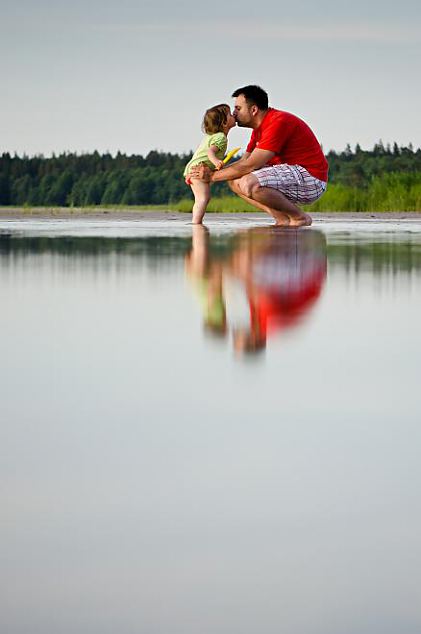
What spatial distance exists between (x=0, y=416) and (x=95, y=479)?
0.44m

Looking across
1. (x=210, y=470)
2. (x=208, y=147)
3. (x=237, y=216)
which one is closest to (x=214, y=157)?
(x=208, y=147)

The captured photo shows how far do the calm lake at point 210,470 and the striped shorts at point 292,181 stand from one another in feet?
17.5

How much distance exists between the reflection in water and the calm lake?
0.02m

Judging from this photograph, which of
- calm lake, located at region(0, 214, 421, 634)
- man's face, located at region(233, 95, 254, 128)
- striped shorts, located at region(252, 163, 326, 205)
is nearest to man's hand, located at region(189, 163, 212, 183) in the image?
man's face, located at region(233, 95, 254, 128)

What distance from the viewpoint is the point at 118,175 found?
25.2 metres

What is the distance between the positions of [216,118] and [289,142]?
0.66 meters

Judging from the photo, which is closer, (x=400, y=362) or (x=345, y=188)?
(x=400, y=362)

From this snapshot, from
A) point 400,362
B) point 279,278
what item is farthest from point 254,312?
point 279,278

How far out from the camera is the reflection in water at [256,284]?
10.1ft

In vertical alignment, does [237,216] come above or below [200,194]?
below

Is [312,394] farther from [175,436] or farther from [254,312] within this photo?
[254,312]

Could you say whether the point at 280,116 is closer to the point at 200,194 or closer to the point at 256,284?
the point at 200,194

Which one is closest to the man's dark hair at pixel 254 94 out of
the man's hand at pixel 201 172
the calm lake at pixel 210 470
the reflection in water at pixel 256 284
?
the man's hand at pixel 201 172

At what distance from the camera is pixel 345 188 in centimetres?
1614
